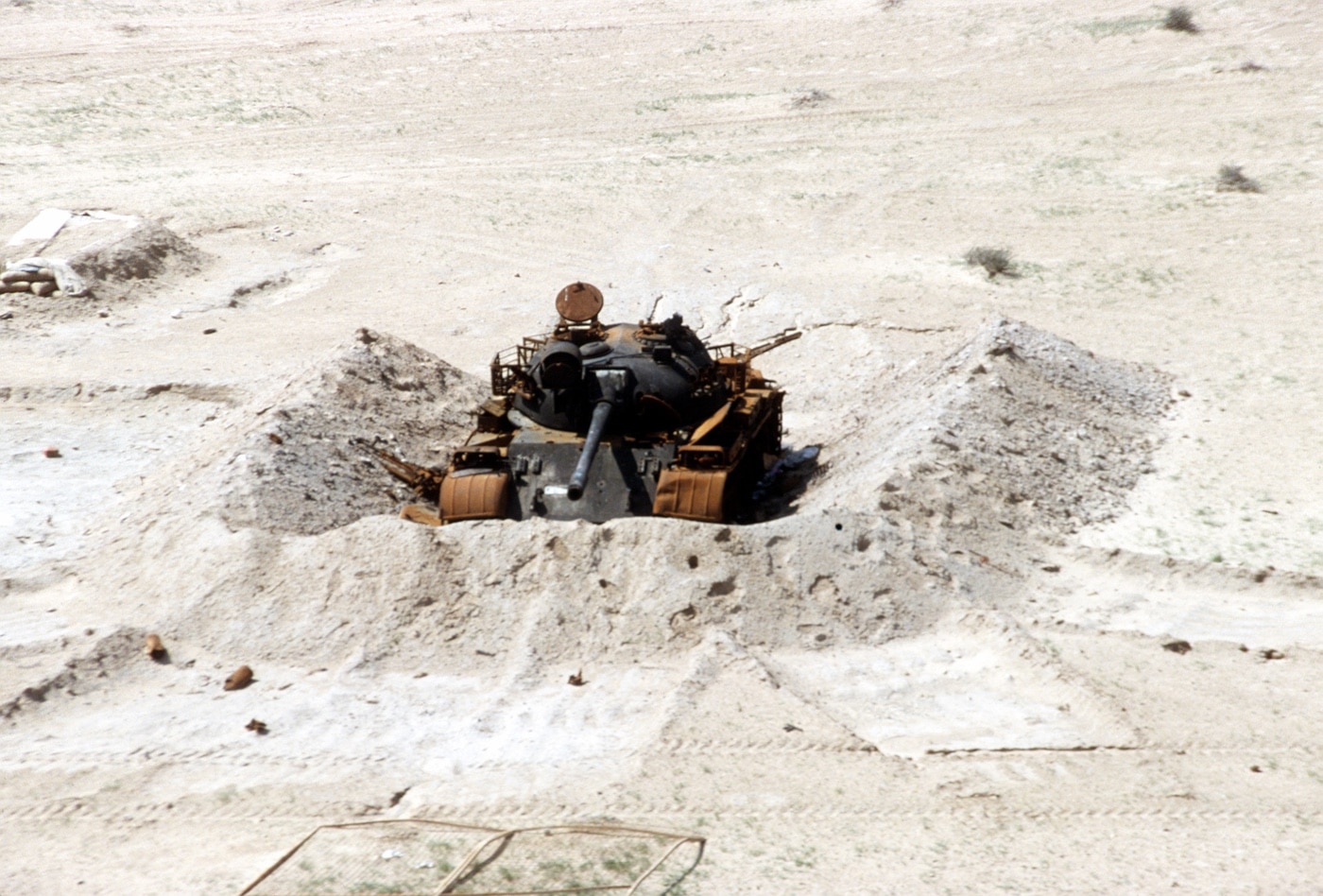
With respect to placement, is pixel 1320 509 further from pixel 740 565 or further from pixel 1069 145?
pixel 1069 145

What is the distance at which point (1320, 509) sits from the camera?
13617 mm

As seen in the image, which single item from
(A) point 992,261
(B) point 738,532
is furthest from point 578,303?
(A) point 992,261

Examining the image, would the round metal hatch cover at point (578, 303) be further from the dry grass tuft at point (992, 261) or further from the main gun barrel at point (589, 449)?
the dry grass tuft at point (992, 261)

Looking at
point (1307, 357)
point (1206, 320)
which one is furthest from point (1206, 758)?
point (1206, 320)

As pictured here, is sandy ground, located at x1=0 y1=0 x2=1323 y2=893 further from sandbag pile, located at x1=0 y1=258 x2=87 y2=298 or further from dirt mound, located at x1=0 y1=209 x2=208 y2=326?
sandbag pile, located at x1=0 y1=258 x2=87 y2=298

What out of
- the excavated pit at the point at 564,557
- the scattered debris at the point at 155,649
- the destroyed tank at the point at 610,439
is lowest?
the scattered debris at the point at 155,649

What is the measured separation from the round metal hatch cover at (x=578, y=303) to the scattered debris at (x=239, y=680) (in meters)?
5.92

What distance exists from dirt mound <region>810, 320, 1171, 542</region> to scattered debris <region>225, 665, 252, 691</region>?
17.8ft

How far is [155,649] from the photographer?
1109 cm

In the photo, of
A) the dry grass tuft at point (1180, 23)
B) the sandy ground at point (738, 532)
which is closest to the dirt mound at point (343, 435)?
the sandy ground at point (738, 532)

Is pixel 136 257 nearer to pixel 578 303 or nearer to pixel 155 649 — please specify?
pixel 578 303

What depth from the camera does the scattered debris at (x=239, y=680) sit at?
10641 mm

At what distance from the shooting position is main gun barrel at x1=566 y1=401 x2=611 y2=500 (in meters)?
12.1

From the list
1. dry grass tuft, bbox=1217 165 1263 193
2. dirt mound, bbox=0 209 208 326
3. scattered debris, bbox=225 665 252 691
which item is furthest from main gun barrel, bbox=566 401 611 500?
dry grass tuft, bbox=1217 165 1263 193
